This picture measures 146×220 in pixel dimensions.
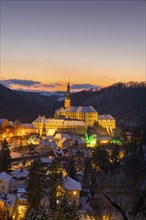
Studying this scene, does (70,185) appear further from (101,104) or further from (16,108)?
(101,104)

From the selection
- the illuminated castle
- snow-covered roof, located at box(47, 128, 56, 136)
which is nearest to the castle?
the illuminated castle

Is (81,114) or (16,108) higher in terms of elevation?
(16,108)

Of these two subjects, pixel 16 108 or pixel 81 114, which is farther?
pixel 16 108

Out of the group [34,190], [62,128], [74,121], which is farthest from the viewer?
[74,121]

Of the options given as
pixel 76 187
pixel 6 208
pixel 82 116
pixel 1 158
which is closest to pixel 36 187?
pixel 6 208

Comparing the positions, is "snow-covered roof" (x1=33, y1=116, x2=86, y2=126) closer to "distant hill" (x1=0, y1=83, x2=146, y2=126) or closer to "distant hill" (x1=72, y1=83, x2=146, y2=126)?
"distant hill" (x1=0, y1=83, x2=146, y2=126)

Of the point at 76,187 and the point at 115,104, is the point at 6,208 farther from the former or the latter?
the point at 115,104

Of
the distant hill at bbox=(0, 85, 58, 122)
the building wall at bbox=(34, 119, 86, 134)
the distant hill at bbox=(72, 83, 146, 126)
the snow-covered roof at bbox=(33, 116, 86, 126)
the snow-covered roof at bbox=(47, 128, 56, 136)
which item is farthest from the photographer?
the distant hill at bbox=(72, 83, 146, 126)

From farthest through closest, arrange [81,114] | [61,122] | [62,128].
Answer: [81,114]
[61,122]
[62,128]

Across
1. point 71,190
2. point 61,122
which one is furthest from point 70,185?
point 61,122
